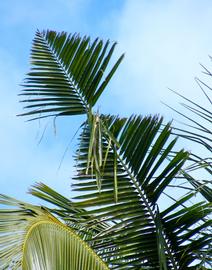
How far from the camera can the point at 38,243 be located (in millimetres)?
3270

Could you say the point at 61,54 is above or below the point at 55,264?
above

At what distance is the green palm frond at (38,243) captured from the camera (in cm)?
319

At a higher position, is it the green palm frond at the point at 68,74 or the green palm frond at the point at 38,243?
the green palm frond at the point at 68,74

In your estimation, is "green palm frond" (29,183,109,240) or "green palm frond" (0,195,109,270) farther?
"green palm frond" (29,183,109,240)

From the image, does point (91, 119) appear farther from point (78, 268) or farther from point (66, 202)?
point (78, 268)

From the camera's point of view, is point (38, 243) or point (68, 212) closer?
point (38, 243)

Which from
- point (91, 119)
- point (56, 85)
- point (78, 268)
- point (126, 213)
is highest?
point (56, 85)

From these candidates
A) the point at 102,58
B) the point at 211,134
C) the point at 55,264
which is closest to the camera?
the point at 55,264

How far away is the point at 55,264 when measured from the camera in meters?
3.30

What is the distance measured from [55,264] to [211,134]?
99 cm

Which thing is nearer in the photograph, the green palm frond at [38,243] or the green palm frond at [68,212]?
the green palm frond at [38,243]

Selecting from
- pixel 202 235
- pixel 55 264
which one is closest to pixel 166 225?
pixel 202 235

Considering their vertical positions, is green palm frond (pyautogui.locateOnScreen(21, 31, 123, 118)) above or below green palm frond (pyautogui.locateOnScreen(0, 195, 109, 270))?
above

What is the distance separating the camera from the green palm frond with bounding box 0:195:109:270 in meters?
3.19
